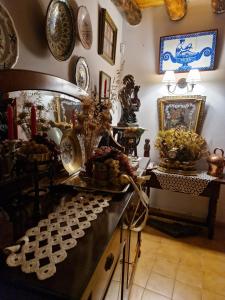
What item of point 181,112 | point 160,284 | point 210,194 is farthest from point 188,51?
point 160,284

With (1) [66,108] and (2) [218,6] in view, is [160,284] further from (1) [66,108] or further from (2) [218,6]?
(2) [218,6]

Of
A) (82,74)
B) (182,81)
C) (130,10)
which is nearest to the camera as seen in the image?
(82,74)

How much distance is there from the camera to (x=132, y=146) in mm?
1817

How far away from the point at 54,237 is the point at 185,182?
6.03 feet

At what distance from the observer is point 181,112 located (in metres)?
2.43

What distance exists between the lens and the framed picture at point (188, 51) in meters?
2.23

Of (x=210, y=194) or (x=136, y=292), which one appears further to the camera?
(x=210, y=194)

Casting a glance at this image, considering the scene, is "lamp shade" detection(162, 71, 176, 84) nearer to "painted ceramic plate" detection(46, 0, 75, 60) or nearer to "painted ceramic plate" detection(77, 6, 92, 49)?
"painted ceramic plate" detection(77, 6, 92, 49)

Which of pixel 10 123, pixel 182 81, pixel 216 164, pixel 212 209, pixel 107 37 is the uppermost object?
pixel 107 37

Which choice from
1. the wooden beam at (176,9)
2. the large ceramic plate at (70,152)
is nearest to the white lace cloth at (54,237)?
the large ceramic plate at (70,152)

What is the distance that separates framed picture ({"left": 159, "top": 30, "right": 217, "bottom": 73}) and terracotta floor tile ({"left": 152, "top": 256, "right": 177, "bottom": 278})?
2069 mm

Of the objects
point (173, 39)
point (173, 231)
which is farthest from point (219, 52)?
point (173, 231)

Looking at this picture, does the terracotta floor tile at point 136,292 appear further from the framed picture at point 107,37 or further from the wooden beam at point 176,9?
the wooden beam at point 176,9

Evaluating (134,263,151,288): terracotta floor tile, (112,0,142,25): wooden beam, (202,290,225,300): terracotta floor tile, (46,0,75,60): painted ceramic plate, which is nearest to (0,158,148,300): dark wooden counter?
(46,0,75,60): painted ceramic plate
